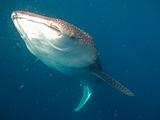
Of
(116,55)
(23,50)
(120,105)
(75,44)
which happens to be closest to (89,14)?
(116,55)

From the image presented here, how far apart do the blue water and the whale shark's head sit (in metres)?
4.51

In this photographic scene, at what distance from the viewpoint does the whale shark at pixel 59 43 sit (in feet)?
14.3

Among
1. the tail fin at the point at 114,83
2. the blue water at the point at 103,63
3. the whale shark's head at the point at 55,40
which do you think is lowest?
the tail fin at the point at 114,83

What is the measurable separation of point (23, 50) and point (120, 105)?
719 centimetres

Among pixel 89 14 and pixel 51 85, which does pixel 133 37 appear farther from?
pixel 51 85

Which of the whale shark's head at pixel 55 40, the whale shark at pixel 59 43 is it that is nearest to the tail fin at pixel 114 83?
the whale shark at pixel 59 43

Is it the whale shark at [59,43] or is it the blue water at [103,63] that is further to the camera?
the blue water at [103,63]

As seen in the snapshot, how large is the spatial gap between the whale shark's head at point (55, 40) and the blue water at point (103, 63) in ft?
14.8

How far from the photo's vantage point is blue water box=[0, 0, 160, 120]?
55.7 feet

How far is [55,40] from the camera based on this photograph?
15.7ft

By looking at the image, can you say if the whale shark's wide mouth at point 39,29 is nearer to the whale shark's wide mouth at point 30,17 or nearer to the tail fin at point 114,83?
the whale shark's wide mouth at point 30,17

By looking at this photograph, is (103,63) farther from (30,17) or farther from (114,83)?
(30,17)

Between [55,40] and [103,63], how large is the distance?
17.9m

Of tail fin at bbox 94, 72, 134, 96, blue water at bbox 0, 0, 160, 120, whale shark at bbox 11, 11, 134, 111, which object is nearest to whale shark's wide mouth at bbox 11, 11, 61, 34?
whale shark at bbox 11, 11, 134, 111
